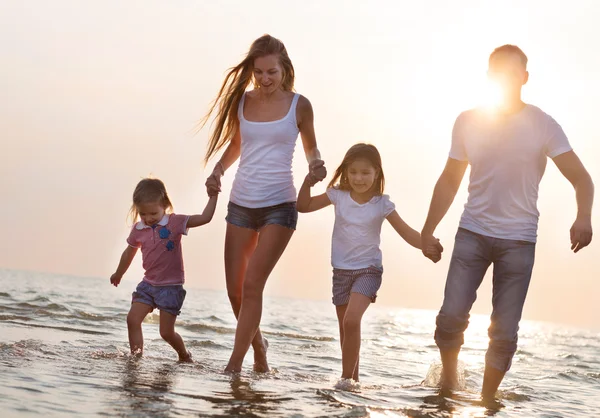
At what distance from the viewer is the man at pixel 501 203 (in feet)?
19.3

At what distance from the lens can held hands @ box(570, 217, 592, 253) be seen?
18.6 ft

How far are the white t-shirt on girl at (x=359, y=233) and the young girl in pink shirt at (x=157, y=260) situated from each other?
5.01ft

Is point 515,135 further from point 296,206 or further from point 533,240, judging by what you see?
point 296,206

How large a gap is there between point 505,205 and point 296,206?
5.63 ft

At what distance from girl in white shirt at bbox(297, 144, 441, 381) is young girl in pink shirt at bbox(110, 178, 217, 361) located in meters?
1.44

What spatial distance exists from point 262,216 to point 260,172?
352mm

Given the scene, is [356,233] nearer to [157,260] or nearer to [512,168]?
[512,168]

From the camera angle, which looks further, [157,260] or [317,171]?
[157,260]

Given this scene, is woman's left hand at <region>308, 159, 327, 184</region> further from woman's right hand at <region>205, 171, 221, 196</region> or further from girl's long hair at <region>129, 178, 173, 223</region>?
girl's long hair at <region>129, 178, 173, 223</region>

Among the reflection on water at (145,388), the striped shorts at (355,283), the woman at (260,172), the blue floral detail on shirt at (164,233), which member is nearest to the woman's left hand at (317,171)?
the woman at (260,172)

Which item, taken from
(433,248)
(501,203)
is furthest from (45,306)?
(501,203)

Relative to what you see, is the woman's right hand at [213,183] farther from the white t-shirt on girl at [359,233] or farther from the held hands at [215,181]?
the white t-shirt on girl at [359,233]

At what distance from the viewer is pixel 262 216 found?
261 inches

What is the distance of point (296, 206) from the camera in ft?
22.2
